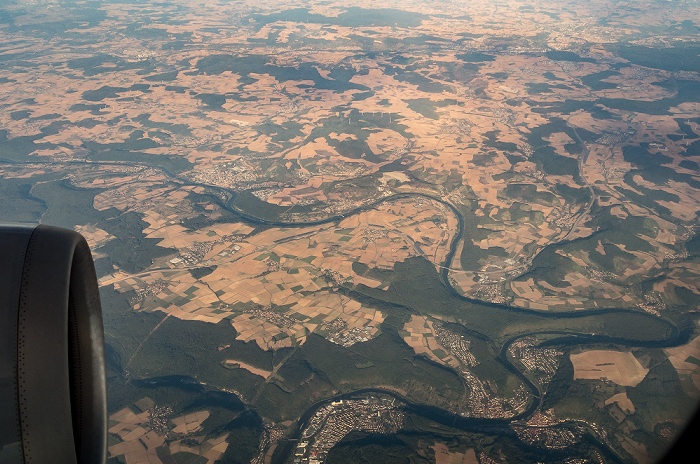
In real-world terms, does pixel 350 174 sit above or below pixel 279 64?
below

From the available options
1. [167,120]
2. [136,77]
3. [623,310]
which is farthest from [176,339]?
[136,77]

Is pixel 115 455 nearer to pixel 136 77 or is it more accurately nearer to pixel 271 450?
pixel 271 450

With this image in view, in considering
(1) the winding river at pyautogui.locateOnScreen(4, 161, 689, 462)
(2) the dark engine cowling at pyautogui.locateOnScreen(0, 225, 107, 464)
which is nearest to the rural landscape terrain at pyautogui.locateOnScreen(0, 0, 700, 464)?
(1) the winding river at pyautogui.locateOnScreen(4, 161, 689, 462)

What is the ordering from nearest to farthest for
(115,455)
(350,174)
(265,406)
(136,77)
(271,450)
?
(115,455), (271,450), (265,406), (350,174), (136,77)

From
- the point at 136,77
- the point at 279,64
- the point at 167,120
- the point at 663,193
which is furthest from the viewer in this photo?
the point at 279,64

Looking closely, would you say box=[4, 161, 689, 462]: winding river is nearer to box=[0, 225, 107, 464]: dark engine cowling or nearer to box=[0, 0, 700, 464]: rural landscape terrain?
box=[0, 0, 700, 464]: rural landscape terrain

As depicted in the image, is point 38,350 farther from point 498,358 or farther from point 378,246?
point 378,246

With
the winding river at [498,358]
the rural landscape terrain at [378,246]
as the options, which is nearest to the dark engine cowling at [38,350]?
the rural landscape terrain at [378,246]

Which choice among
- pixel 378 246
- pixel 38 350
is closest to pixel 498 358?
pixel 378 246
